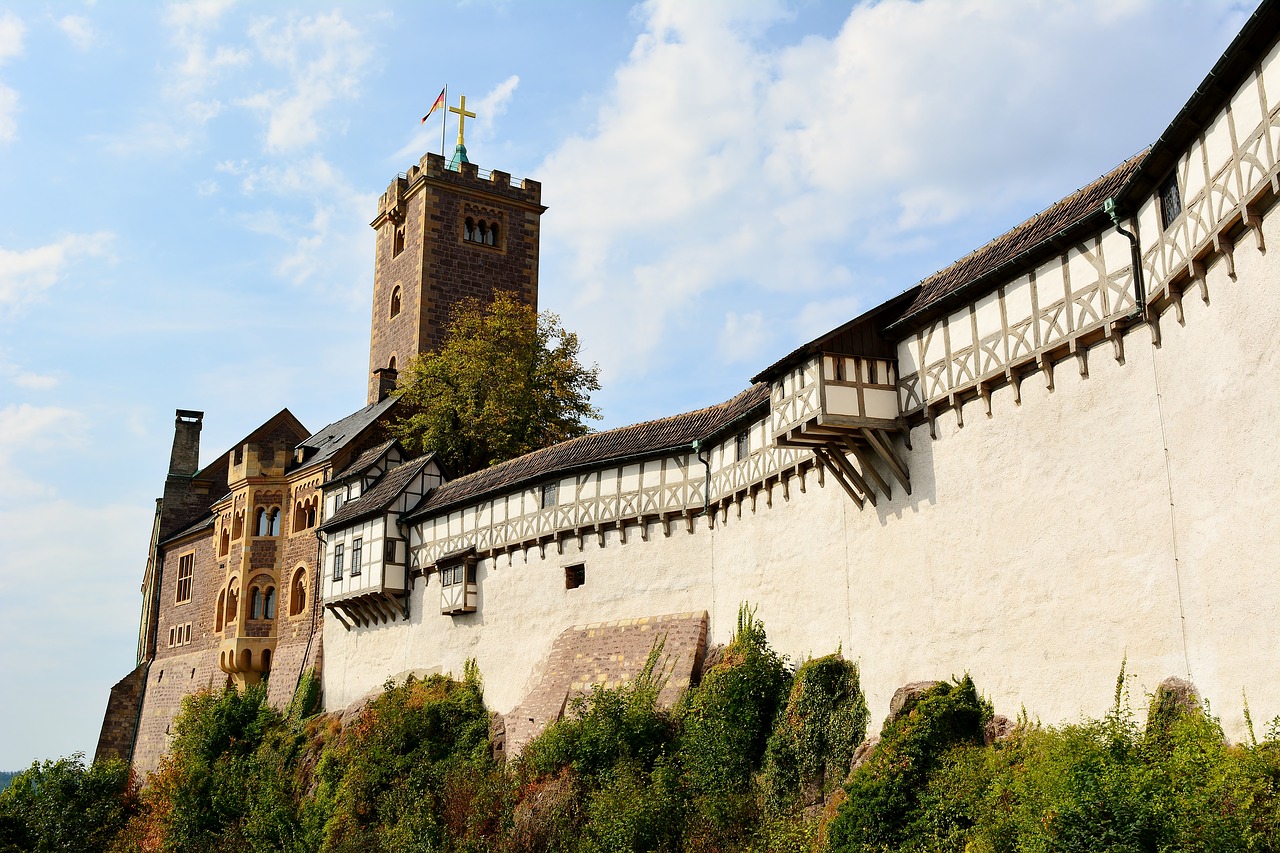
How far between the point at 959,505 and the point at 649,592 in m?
10.5

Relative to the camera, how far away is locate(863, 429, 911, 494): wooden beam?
22109 mm

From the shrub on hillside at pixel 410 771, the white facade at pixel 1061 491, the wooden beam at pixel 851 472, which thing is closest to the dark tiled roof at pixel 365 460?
the shrub on hillside at pixel 410 771

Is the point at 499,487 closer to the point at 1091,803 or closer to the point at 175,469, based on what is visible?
the point at 1091,803

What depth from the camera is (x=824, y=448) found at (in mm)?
23484

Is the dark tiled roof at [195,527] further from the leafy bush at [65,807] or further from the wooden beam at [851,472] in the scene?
the wooden beam at [851,472]

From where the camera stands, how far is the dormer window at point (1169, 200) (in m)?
16.8

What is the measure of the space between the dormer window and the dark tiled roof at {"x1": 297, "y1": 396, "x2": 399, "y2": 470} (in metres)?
32.6

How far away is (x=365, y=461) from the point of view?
43031mm

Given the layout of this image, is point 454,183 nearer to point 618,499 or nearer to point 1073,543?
point 618,499

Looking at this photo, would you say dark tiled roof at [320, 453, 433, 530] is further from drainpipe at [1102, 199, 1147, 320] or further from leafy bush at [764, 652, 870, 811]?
drainpipe at [1102, 199, 1147, 320]

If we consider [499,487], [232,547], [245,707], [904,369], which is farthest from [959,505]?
[232,547]

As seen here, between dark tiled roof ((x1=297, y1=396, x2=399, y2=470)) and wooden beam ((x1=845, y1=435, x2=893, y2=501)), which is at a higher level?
dark tiled roof ((x1=297, y1=396, x2=399, y2=470))

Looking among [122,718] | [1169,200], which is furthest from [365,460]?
[1169,200]

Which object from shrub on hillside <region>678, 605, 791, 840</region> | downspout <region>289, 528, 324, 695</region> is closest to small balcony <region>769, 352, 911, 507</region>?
shrub on hillside <region>678, 605, 791, 840</region>
